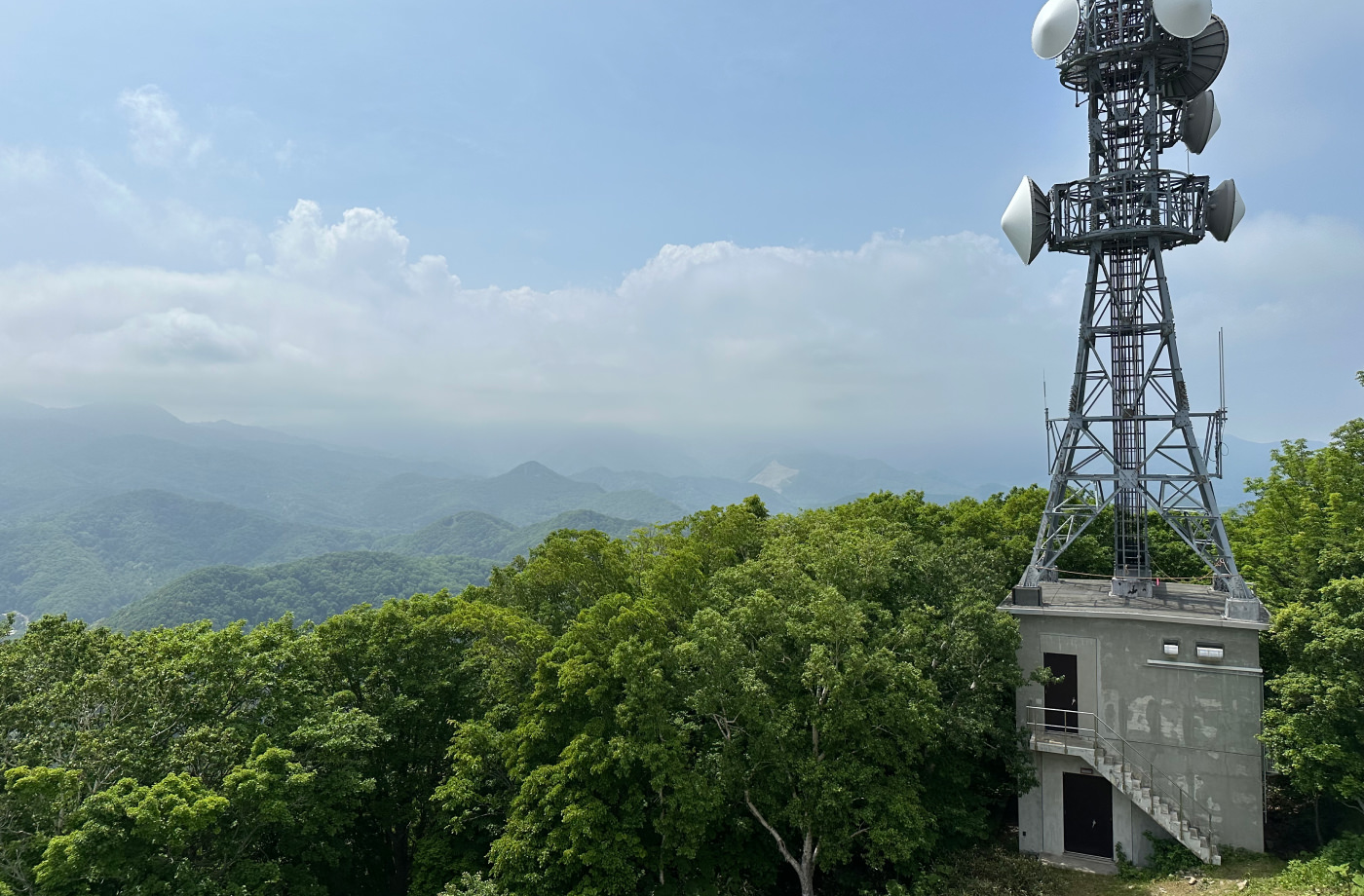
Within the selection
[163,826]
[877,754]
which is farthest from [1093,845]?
[163,826]

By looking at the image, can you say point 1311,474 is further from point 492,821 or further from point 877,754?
point 492,821

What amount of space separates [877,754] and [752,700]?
10.9ft

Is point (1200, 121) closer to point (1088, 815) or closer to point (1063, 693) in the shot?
point (1063, 693)

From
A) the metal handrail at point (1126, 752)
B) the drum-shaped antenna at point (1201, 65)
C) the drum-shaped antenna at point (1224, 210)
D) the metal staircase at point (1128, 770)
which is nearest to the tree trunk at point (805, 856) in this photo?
the metal staircase at point (1128, 770)

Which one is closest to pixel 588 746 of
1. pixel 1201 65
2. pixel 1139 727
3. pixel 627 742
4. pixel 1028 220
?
pixel 627 742

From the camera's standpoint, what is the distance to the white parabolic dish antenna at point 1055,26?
74.6ft

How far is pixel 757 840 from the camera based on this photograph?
2053 centimetres

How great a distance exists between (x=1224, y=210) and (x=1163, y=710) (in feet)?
51.9

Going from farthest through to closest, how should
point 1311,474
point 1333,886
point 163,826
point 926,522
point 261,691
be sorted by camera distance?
point 926,522 → point 1311,474 → point 261,691 → point 1333,886 → point 163,826

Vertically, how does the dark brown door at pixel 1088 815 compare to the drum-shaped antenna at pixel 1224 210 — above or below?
below

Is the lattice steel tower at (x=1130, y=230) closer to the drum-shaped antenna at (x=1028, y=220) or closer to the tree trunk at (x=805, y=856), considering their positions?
the drum-shaped antenna at (x=1028, y=220)

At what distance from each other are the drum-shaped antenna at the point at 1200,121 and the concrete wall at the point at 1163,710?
16.5 metres

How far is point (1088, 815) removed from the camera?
21109 mm

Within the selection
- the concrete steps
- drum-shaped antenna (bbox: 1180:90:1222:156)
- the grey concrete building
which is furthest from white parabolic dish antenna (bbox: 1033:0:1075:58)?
the concrete steps
